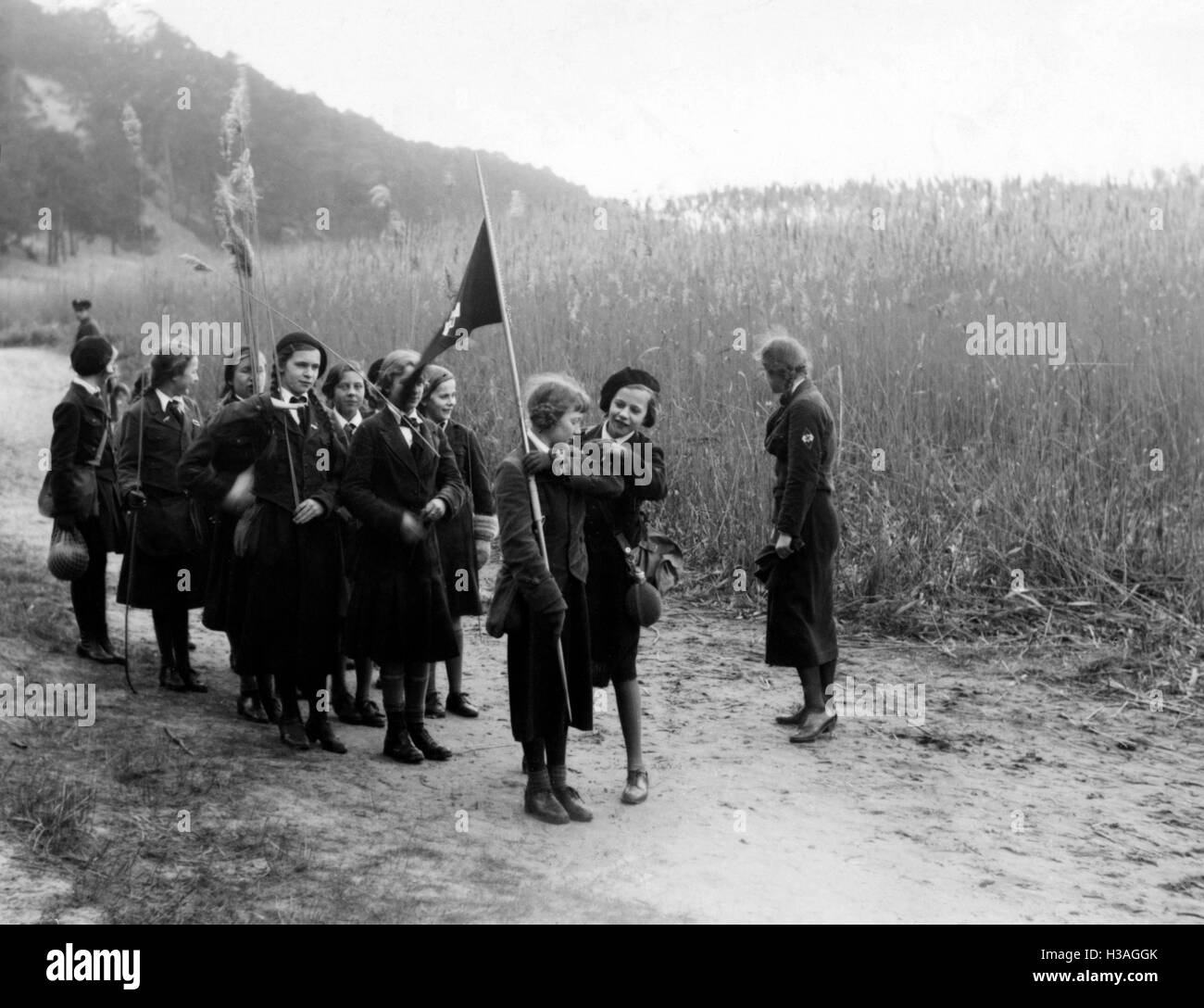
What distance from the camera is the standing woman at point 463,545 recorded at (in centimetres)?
629

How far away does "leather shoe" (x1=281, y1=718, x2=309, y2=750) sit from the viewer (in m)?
5.68

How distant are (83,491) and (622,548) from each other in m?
3.54

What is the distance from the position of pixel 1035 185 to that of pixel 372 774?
35.1 ft

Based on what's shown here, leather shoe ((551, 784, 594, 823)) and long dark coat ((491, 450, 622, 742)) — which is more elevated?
long dark coat ((491, 450, 622, 742))

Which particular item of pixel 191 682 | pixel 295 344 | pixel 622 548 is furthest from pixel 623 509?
pixel 191 682

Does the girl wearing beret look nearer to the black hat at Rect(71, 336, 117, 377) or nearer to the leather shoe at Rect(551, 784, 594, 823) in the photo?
the leather shoe at Rect(551, 784, 594, 823)

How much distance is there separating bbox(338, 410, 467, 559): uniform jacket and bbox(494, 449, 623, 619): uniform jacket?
73cm

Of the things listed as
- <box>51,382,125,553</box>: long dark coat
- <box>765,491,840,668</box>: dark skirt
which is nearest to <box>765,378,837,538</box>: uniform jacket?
<box>765,491,840,668</box>: dark skirt

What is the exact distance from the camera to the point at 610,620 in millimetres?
5031

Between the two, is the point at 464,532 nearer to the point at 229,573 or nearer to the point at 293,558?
the point at 293,558

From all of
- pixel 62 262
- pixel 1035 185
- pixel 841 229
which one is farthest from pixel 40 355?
pixel 1035 185

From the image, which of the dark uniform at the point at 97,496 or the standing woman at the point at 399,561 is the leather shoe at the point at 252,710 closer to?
the standing woman at the point at 399,561

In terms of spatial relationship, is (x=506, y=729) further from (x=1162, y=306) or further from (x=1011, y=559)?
(x=1162, y=306)

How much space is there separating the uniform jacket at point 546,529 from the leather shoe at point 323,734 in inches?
50.1
